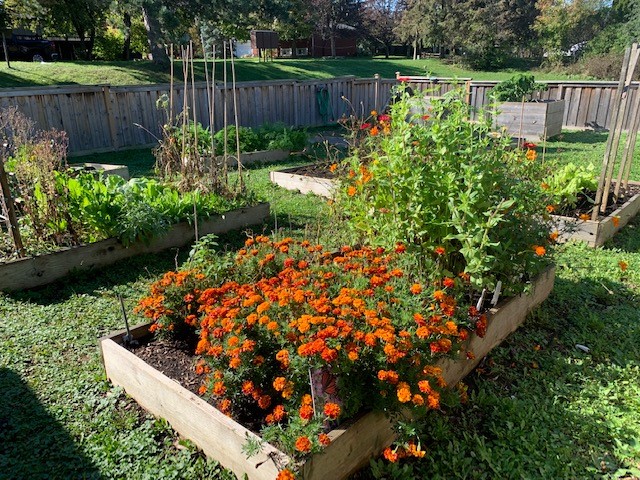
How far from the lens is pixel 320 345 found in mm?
1927

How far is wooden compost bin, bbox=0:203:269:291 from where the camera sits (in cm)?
398

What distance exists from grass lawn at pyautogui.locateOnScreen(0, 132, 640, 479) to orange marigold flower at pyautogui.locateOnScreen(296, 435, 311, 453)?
0.56m

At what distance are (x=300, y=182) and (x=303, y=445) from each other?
18.1ft

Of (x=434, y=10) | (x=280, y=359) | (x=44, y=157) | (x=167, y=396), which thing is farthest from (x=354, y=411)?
(x=434, y=10)

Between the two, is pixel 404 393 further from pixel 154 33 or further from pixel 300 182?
pixel 154 33

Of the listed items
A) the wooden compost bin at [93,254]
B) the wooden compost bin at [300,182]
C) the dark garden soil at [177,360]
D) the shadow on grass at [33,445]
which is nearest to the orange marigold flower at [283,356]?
the dark garden soil at [177,360]

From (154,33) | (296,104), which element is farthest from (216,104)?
(154,33)

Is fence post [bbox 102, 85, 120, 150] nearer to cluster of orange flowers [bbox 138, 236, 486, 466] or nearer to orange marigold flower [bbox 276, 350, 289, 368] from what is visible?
cluster of orange flowers [bbox 138, 236, 486, 466]

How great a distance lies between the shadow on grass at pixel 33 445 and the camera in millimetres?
2268

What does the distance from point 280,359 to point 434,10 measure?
113ft

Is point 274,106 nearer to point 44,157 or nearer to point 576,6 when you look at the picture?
point 44,157

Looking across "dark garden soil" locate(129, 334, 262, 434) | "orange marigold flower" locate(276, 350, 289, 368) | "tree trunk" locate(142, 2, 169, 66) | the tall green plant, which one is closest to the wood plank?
"dark garden soil" locate(129, 334, 262, 434)

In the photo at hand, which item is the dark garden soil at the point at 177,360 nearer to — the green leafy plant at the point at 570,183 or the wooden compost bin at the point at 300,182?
the wooden compost bin at the point at 300,182

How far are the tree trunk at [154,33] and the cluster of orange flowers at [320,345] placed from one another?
1538 centimetres
